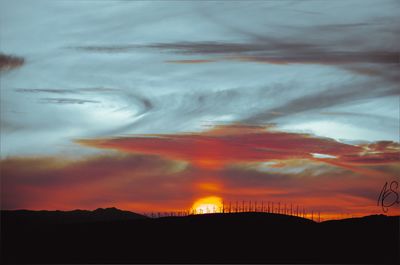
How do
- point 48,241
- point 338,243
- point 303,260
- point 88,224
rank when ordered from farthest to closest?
point 88,224, point 48,241, point 338,243, point 303,260

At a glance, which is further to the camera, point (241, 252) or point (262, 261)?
point (241, 252)

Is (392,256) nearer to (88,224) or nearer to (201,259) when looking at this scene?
(201,259)

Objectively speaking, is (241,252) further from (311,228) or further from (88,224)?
(88,224)

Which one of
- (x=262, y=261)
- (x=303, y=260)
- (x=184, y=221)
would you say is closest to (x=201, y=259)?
(x=262, y=261)

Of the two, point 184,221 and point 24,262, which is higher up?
point 184,221

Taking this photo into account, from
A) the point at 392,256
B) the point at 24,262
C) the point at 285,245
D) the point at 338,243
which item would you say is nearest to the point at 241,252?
the point at 285,245

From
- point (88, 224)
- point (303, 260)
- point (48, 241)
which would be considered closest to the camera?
point (303, 260)
